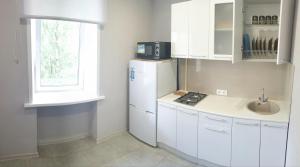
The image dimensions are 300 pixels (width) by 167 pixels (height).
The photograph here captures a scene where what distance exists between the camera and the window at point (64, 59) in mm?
3434

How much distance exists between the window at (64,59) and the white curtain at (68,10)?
23 centimetres

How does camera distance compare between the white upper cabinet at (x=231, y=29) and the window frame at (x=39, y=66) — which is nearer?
the white upper cabinet at (x=231, y=29)

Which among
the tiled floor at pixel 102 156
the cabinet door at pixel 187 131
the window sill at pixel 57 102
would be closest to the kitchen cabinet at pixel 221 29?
the cabinet door at pixel 187 131

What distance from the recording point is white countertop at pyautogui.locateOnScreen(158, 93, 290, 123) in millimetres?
2559

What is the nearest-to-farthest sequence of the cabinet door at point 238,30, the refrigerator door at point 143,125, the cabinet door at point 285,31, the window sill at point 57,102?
the cabinet door at point 285,31, the cabinet door at point 238,30, the window sill at point 57,102, the refrigerator door at point 143,125

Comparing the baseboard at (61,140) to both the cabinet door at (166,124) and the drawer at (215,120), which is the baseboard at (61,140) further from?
the drawer at (215,120)

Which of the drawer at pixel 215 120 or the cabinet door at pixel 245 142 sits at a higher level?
the drawer at pixel 215 120

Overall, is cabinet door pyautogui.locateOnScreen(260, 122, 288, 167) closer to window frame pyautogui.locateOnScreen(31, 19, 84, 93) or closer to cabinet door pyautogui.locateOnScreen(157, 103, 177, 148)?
cabinet door pyautogui.locateOnScreen(157, 103, 177, 148)

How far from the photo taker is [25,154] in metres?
3.10

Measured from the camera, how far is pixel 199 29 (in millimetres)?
3148

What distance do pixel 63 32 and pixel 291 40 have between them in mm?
3003

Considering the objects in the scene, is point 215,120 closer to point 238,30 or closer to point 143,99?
point 238,30

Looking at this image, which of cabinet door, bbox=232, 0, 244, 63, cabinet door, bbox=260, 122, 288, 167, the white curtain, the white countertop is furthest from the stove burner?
the white curtain

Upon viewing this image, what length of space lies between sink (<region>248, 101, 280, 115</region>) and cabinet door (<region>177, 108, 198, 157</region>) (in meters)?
0.77
